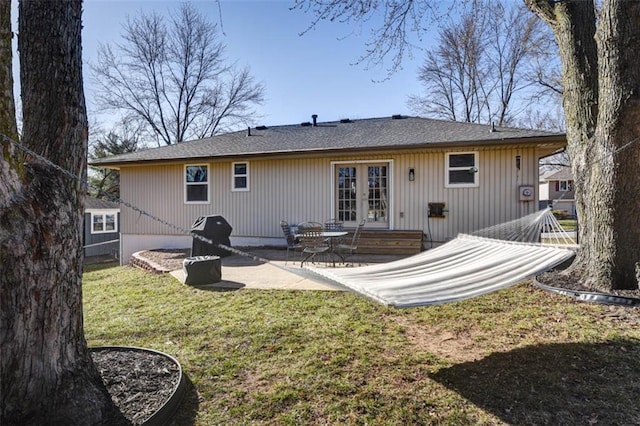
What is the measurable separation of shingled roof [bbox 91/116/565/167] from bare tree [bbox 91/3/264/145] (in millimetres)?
11720

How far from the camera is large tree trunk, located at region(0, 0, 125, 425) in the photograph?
1812 mm

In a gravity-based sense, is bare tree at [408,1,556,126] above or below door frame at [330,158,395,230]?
above

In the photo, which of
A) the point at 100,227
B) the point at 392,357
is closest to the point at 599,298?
the point at 392,357

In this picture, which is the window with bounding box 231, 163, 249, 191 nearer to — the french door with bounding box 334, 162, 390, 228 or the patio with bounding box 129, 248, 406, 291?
the patio with bounding box 129, 248, 406, 291

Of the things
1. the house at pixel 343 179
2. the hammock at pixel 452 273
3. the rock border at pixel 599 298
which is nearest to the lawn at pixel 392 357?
the rock border at pixel 599 298

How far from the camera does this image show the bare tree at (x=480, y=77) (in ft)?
64.2

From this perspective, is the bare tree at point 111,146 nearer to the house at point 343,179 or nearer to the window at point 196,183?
the house at point 343,179

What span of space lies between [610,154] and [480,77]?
1973cm

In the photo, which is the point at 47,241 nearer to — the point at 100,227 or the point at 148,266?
the point at 148,266

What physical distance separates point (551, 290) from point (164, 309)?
4622 millimetres

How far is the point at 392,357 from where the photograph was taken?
9.59 ft

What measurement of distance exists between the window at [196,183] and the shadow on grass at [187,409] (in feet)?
28.3

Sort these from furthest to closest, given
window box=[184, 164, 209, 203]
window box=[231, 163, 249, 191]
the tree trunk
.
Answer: window box=[184, 164, 209, 203], window box=[231, 163, 249, 191], the tree trunk

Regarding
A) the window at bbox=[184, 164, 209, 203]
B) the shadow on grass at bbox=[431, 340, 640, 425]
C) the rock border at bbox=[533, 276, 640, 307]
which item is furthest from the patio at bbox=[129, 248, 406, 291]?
the rock border at bbox=[533, 276, 640, 307]
